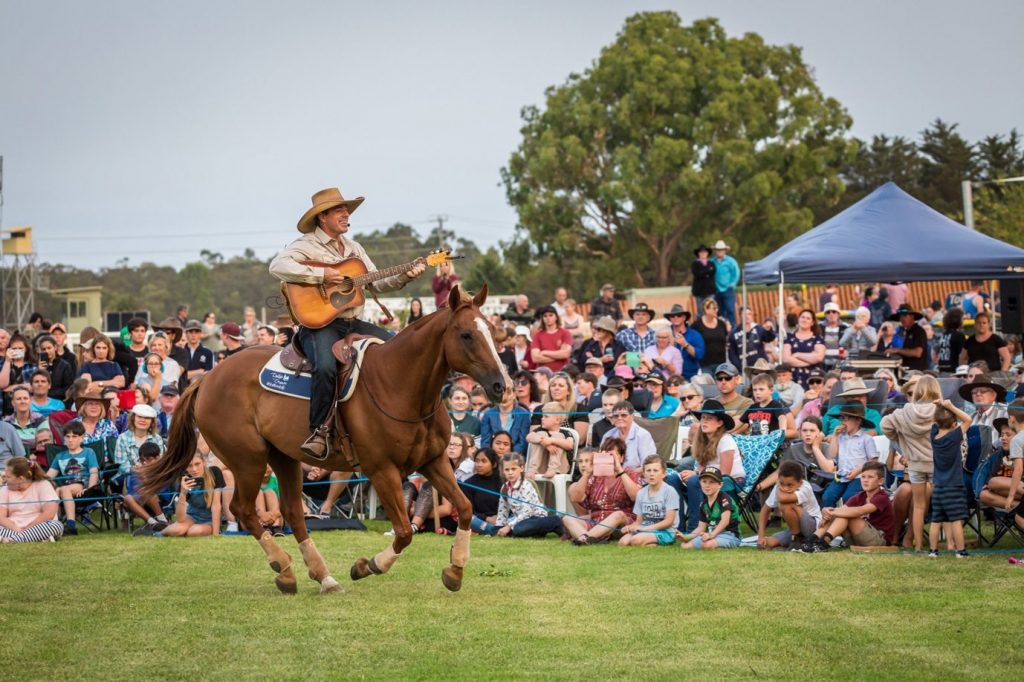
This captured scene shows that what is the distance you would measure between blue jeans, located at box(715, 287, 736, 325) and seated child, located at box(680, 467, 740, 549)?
32.8ft

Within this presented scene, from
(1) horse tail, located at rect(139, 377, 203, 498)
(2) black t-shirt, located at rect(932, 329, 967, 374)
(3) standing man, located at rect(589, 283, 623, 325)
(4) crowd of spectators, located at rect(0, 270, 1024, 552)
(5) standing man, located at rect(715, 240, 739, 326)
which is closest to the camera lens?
(1) horse tail, located at rect(139, 377, 203, 498)

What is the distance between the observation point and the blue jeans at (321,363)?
9.84m

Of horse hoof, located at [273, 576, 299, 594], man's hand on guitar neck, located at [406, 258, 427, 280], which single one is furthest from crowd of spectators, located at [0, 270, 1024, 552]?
horse hoof, located at [273, 576, 299, 594]

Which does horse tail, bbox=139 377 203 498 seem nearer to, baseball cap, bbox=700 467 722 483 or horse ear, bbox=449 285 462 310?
horse ear, bbox=449 285 462 310

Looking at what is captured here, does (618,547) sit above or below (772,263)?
below

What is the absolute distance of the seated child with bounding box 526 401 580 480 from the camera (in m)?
15.0

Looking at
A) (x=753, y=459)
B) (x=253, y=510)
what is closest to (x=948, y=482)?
(x=753, y=459)

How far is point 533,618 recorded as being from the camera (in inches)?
351

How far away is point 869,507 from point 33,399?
431 inches

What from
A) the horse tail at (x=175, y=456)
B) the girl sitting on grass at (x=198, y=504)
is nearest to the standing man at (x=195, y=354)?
the girl sitting on grass at (x=198, y=504)

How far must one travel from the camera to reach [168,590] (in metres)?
10.5

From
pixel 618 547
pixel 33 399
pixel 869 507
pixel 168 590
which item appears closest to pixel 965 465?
pixel 869 507

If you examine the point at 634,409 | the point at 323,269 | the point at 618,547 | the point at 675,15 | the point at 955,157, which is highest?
the point at 675,15

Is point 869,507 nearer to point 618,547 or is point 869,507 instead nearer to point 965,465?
point 965,465
